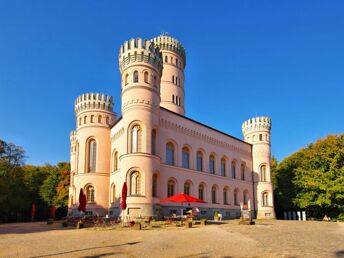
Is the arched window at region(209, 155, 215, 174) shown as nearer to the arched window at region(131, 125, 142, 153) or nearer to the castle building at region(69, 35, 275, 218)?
the castle building at region(69, 35, 275, 218)

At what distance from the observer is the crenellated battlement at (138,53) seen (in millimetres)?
33156

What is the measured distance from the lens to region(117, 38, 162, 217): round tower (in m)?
30.2

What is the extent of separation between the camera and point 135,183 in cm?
3047

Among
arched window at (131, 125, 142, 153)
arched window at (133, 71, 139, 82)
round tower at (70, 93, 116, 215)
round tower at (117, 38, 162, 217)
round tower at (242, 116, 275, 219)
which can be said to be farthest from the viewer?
round tower at (242, 116, 275, 219)

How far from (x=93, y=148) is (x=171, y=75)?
53.6ft

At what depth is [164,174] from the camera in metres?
34.1

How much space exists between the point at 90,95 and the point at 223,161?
61.6 feet

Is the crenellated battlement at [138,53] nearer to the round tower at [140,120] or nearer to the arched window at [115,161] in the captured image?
the round tower at [140,120]

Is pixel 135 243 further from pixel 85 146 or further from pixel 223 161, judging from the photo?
pixel 223 161

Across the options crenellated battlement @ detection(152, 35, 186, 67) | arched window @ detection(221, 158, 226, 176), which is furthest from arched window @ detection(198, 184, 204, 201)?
crenellated battlement @ detection(152, 35, 186, 67)

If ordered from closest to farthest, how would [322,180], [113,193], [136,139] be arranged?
[136,139]
[113,193]
[322,180]

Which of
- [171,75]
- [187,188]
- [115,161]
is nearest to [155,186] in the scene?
[187,188]

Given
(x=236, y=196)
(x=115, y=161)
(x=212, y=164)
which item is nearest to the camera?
(x=115, y=161)

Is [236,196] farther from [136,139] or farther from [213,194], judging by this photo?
[136,139]
